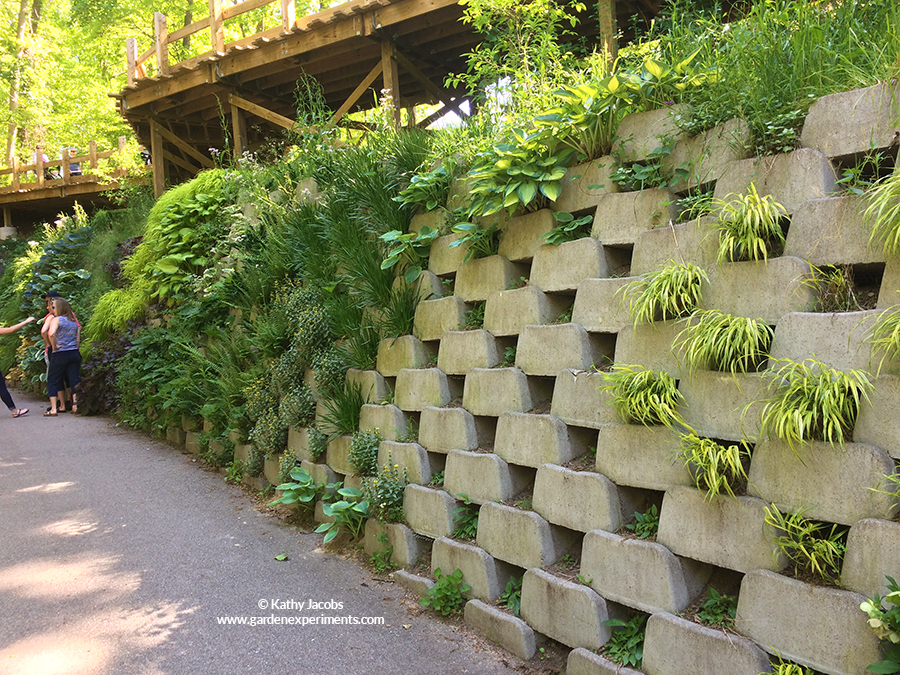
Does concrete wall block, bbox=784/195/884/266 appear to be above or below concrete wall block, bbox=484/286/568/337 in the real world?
above

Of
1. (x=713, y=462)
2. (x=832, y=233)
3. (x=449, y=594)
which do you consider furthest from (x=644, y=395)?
(x=449, y=594)

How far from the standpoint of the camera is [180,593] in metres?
3.62

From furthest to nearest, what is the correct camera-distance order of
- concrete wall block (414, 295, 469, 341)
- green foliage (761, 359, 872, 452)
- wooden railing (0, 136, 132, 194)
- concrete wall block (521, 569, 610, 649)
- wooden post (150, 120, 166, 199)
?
wooden railing (0, 136, 132, 194), wooden post (150, 120, 166, 199), concrete wall block (414, 295, 469, 341), concrete wall block (521, 569, 610, 649), green foliage (761, 359, 872, 452)

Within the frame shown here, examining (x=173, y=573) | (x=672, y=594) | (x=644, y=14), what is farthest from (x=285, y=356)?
(x=644, y=14)

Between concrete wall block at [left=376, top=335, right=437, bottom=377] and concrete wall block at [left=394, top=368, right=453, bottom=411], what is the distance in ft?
0.26

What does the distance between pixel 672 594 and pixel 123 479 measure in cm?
524

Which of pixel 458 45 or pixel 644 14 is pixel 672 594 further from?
pixel 458 45

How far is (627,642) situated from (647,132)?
2.44 m

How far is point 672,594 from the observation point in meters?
2.42

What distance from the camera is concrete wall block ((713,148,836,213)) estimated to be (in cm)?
232

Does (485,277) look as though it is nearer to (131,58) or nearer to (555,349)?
(555,349)

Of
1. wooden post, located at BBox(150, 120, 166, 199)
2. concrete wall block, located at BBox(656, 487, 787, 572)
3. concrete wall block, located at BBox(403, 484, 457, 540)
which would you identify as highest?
wooden post, located at BBox(150, 120, 166, 199)

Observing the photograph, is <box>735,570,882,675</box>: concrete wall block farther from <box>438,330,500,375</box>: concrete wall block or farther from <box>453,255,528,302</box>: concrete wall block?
<box>453,255,528,302</box>: concrete wall block

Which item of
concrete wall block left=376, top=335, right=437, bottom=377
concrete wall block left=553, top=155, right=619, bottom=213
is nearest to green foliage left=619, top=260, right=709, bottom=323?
concrete wall block left=553, top=155, right=619, bottom=213
